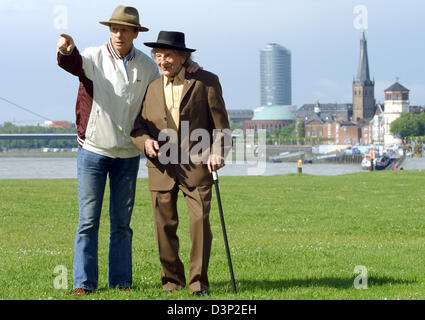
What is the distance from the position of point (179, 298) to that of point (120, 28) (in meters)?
2.38

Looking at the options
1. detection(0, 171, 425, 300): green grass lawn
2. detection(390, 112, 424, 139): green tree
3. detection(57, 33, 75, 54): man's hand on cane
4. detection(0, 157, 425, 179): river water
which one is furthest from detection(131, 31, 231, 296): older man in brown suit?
detection(390, 112, 424, 139): green tree

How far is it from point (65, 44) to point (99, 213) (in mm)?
1541

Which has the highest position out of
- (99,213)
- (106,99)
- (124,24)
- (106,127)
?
(124,24)

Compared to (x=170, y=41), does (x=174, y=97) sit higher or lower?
lower

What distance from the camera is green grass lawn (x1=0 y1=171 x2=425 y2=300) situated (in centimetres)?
698

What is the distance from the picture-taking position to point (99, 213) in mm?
6711

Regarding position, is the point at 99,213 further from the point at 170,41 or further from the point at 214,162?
the point at 170,41

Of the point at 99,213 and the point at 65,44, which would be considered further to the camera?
Result: the point at 99,213

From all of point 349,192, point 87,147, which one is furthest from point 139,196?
point 87,147

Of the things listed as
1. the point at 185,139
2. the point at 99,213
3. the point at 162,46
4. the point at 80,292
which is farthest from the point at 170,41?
the point at 80,292

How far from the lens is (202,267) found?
21.5ft

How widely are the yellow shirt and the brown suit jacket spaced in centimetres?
5

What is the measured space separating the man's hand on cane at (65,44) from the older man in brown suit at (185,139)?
741mm
